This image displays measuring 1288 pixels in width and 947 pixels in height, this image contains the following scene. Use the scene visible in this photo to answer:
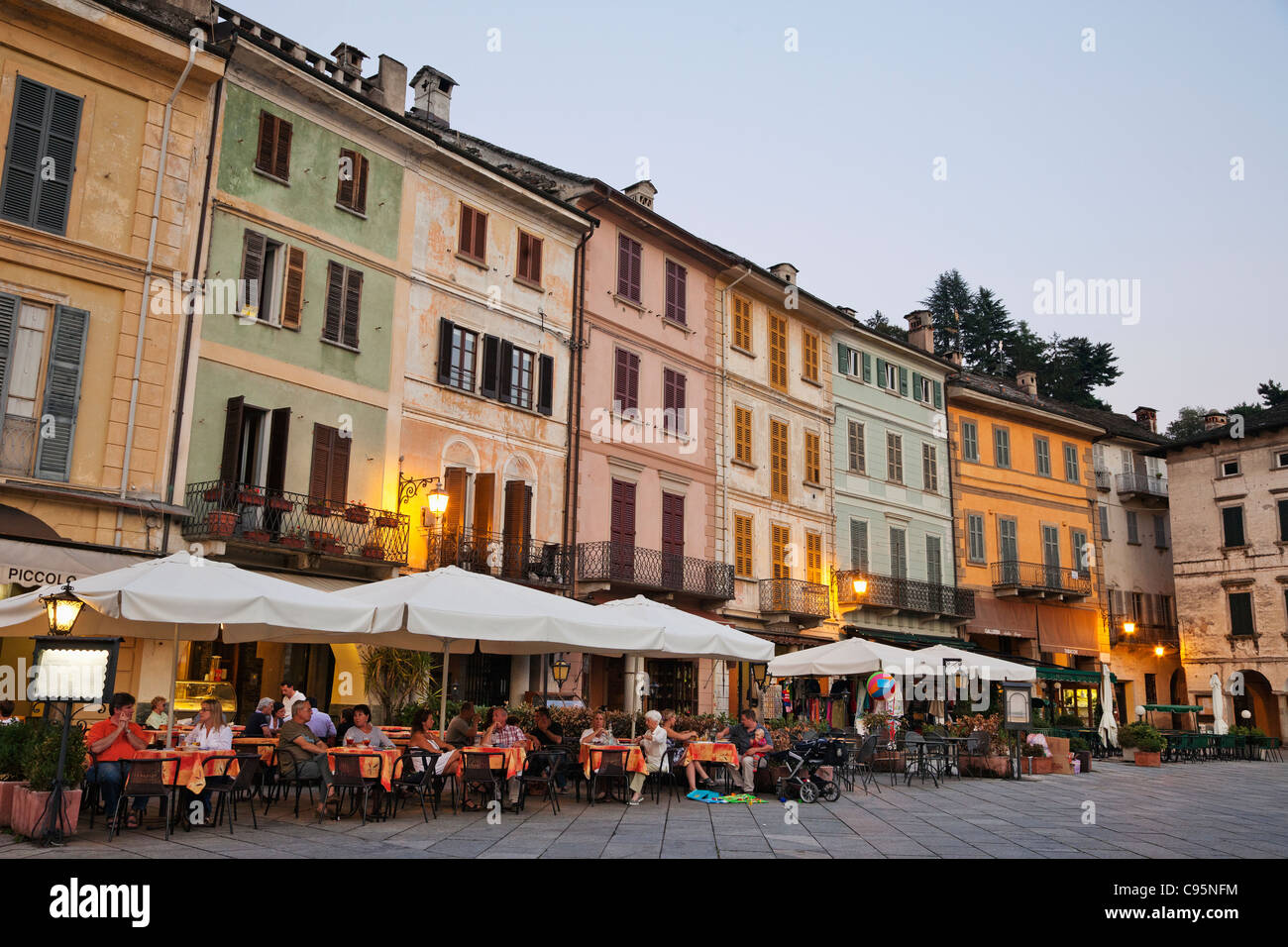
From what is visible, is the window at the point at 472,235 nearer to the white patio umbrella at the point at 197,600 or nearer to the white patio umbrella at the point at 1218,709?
the white patio umbrella at the point at 197,600

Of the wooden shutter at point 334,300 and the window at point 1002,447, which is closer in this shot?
the wooden shutter at point 334,300

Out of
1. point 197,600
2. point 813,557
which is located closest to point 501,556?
point 197,600

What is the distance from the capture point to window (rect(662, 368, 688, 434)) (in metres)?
26.1

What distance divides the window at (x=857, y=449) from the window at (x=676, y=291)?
757 centimetres

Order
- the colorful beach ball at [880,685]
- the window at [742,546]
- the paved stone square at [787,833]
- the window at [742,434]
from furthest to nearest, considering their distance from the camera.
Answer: the window at [742,434] → the window at [742,546] → the colorful beach ball at [880,685] → the paved stone square at [787,833]

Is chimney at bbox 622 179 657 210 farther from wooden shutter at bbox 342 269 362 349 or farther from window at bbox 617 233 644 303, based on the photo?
wooden shutter at bbox 342 269 362 349

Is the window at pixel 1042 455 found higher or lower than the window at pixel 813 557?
higher

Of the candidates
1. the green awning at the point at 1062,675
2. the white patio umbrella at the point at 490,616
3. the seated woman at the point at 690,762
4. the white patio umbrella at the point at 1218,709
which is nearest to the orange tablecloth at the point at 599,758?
the seated woman at the point at 690,762

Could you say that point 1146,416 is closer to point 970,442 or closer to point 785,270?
point 970,442

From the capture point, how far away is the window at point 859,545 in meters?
30.9

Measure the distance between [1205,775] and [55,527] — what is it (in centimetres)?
2165

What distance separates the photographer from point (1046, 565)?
117 ft

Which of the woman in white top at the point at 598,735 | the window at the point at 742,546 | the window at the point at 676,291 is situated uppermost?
the window at the point at 676,291

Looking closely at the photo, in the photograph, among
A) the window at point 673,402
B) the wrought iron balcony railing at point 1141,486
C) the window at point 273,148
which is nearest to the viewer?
the window at point 273,148
